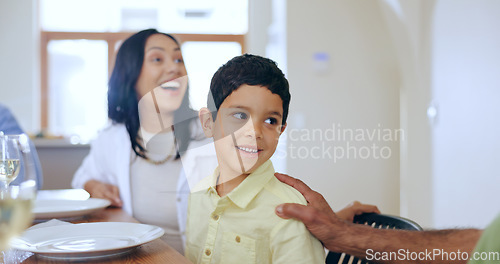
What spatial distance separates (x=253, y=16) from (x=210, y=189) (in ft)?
1.93

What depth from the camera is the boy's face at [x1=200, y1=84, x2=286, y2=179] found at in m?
0.50

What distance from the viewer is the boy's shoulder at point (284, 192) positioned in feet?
1.77

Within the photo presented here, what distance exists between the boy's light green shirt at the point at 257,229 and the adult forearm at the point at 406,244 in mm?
51

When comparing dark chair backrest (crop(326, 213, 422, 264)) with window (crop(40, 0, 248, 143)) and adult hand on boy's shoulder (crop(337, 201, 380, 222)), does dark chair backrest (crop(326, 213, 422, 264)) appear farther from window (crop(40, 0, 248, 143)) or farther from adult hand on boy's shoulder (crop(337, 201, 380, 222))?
window (crop(40, 0, 248, 143))

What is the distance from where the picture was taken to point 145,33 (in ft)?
3.23

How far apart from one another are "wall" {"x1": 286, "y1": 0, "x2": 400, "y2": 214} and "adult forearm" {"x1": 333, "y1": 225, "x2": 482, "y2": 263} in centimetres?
11

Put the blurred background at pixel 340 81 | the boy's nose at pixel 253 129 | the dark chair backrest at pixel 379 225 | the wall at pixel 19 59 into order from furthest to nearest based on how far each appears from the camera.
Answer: the wall at pixel 19 59 < the blurred background at pixel 340 81 < the dark chair backrest at pixel 379 225 < the boy's nose at pixel 253 129

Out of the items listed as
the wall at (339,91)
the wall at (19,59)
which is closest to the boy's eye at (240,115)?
the wall at (339,91)

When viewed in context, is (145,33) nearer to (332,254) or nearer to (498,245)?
(332,254)

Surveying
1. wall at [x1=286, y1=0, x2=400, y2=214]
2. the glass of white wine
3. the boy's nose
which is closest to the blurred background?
wall at [x1=286, y1=0, x2=400, y2=214]

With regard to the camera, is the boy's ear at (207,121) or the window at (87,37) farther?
the window at (87,37)

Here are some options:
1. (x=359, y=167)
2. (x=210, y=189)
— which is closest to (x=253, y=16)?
(x=359, y=167)

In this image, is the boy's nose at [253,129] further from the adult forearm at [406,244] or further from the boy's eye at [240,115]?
the adult forearm at [406,244]

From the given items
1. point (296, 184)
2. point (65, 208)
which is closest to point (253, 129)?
point (296, 184)
